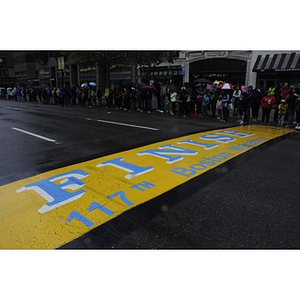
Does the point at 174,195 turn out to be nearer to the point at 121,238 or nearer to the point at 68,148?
the point at 121,238

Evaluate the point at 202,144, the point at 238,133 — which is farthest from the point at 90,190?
the point at 238,133

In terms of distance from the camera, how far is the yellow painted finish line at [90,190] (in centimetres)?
364

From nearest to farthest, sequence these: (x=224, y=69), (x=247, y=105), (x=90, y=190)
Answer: (x=90, y=190) → (x=247, y=105) → (x=224, y=69)

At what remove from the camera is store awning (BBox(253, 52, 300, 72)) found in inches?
922

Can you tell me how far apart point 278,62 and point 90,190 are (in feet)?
80.9

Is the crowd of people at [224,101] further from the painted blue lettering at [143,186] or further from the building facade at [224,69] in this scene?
the painted blue lettering at [143,186]

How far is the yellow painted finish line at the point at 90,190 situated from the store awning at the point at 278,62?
1923 centimetres

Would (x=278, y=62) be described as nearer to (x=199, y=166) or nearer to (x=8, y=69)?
(x=199, y=166)

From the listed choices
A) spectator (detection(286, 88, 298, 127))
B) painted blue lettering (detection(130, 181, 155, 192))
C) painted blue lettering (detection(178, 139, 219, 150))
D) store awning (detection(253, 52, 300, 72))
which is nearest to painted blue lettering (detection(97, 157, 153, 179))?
painted blue lettering (detection(130, 181, 155, 192))

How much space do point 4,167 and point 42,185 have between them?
1845 millimetres

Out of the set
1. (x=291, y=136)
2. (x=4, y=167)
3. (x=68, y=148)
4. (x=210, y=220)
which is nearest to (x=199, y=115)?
(x=291, y=136)

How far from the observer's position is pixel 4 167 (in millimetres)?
6375

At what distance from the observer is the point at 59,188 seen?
16.4 ft

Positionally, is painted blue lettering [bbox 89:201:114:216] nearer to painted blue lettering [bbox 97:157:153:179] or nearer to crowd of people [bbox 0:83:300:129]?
painted blue lettering [bbox 97:157:153:179]
